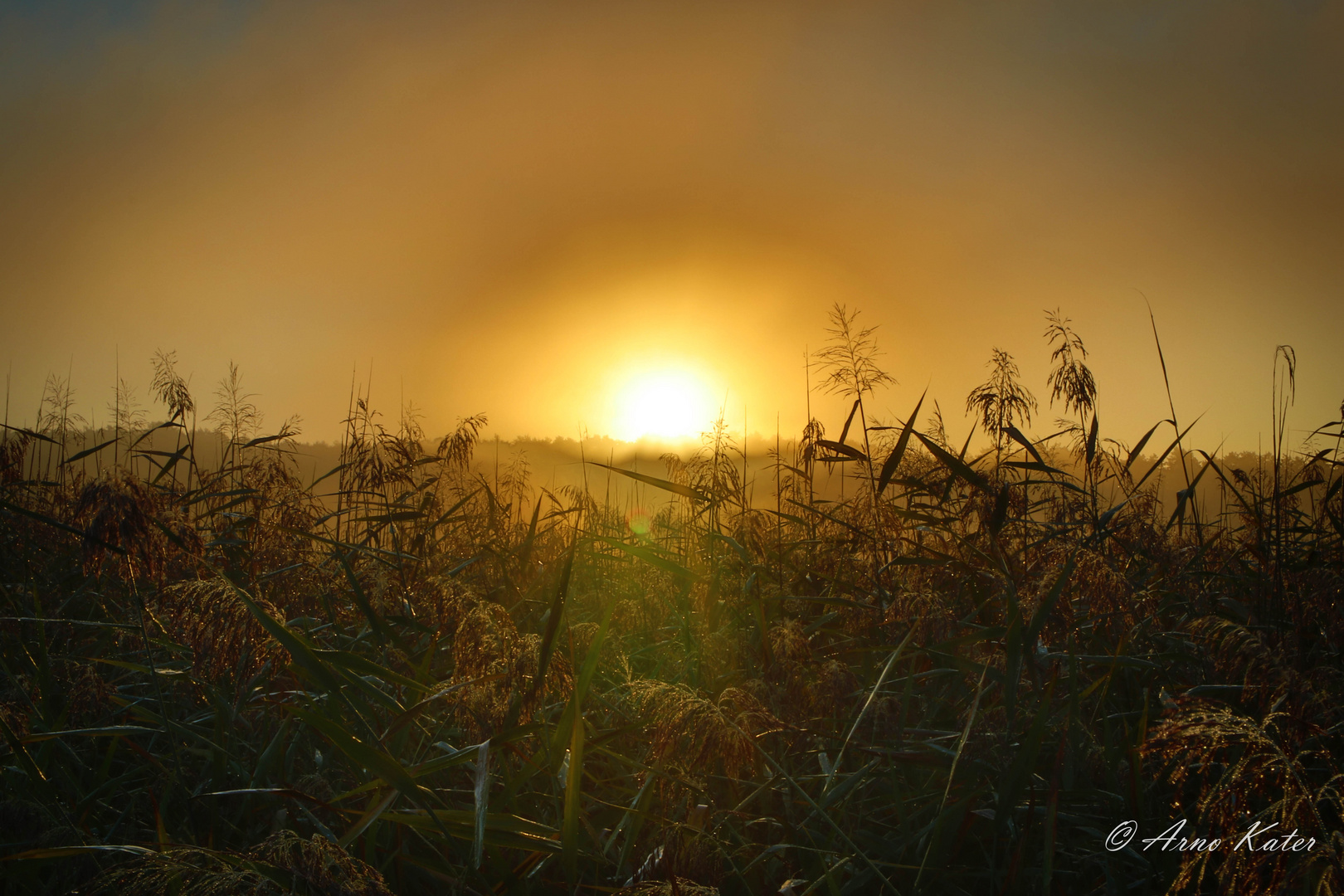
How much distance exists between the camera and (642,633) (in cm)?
348

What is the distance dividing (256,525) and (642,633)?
1.73 metres

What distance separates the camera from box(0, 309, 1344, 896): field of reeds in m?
1.68

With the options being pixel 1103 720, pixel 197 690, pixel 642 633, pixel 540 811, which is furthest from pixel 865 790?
pixel 197 690

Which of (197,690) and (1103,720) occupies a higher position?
(1103,720)

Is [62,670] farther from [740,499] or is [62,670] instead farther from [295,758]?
[740,499]

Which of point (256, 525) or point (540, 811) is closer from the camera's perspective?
point (540, 811)

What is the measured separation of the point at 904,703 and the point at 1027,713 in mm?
386

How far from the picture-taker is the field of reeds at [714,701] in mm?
1681

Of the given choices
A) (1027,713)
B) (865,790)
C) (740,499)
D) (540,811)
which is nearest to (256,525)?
(540,811)

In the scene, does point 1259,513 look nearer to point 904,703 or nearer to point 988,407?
point 988,407

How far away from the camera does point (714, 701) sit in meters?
2.35

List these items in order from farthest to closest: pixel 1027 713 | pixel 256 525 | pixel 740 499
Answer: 1. pixel 740 499
2. pixel 256 525
3. pixel 1027 713

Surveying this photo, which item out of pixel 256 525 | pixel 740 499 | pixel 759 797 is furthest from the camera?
pixel 740 499

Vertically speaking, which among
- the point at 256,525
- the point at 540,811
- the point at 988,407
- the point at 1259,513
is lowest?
the point at 540,811
